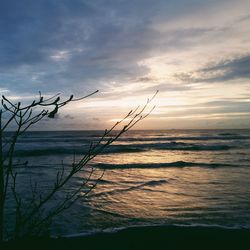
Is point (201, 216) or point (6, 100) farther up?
point (6, 100)

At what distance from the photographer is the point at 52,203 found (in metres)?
8.06

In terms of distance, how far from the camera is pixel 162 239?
4.95 meters

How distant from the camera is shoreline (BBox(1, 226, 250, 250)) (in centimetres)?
470

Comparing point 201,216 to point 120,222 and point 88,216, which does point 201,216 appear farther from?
point 88,216

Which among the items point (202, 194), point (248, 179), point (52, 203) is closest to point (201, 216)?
point (202, 194)

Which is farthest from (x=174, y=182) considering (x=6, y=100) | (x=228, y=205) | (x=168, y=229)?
(x=6, y=100)

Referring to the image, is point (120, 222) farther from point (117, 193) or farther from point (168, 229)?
point (117, 193)

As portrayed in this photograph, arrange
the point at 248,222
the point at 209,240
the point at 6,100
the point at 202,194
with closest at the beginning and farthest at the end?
the point at 6,100
the point at 209,240
the point at 248,222
the point at 202,194

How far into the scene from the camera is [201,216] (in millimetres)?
6766

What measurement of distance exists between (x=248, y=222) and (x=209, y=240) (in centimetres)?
192

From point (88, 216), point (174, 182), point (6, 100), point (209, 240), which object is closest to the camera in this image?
point (6, 100)

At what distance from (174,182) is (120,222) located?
557 cm

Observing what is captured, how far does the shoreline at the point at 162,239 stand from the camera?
4.70 meters

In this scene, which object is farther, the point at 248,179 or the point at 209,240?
the point at 248,179
